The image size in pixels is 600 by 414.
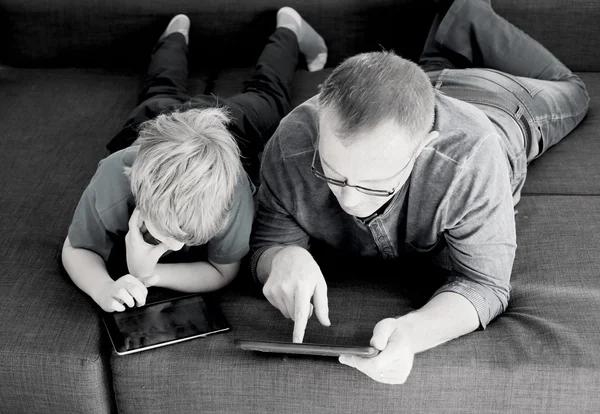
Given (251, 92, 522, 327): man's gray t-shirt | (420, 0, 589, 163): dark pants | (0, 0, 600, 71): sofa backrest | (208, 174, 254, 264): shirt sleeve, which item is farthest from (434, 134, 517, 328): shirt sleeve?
(0, 0, 600, 71): sofa backrest

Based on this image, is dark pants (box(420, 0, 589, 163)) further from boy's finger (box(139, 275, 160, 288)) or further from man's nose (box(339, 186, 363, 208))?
boy's finger (box(139, 275, 160, 288))

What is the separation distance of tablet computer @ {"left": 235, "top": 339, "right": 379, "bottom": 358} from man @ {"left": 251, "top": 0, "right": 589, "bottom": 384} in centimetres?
2

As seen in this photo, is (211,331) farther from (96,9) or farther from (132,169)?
(96,9)

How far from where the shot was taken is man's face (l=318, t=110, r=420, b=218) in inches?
44.3

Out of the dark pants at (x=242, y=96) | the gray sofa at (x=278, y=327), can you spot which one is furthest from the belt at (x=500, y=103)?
the dark pants at (x=242, y=96)

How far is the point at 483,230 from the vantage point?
131 centimetres

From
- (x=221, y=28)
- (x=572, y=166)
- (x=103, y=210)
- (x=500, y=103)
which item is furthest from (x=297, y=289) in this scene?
(x=221, y=28)

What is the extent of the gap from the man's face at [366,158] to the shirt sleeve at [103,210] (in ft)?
1.44

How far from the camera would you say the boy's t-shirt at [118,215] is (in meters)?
1.40

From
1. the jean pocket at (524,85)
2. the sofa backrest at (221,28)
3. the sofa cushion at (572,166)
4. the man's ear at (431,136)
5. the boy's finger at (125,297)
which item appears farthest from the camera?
the sofa backrest at (221,28)

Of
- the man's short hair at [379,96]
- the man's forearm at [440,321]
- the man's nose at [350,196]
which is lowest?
the man's forearm at [440,321]

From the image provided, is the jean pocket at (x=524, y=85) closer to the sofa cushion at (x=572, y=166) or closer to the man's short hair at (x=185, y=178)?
the sofa cushion at (x=572, y=166)

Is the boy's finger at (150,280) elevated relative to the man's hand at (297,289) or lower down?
lower down

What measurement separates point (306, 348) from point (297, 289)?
0.12 metres
